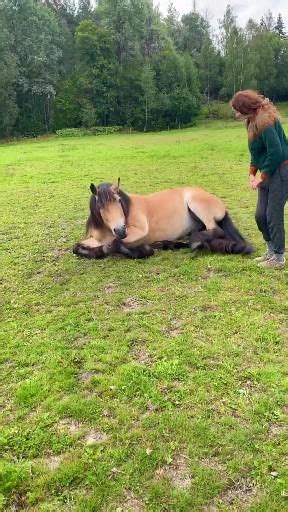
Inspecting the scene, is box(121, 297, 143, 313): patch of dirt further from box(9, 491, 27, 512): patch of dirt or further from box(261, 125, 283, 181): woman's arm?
box(9, 491, 27, 512): patch of dirt

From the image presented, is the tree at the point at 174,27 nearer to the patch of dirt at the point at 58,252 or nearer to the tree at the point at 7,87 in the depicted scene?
the tree at the point at 7,87

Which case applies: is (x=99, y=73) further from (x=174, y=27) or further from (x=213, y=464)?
(x=213, y=464)

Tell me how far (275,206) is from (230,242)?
0.93 metres

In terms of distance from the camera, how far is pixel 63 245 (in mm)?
6891

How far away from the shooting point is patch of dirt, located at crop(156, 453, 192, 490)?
2.41 metres

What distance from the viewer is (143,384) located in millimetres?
3201

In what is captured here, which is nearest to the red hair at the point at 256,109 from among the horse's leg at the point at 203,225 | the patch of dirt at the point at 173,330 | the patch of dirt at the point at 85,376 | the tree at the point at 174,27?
the horse's leg at the point at 203,225

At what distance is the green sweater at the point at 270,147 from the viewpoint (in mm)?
4766

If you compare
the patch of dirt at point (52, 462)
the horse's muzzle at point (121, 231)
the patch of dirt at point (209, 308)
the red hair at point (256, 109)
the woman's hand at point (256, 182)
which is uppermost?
the red hair at point (256, 109)

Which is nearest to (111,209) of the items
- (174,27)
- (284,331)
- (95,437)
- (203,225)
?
(203,225)

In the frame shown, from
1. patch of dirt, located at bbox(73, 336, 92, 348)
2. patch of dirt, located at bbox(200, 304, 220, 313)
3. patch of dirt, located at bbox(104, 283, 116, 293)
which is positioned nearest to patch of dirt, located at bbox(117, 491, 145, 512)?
patch of dirt, located at bbox(73, 336, 92, 348)

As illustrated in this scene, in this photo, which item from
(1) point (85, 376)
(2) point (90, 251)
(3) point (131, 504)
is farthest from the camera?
(2) point (90, 251)

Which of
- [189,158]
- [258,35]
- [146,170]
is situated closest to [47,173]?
[146,170]

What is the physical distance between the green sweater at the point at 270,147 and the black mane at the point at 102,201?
1.62m
